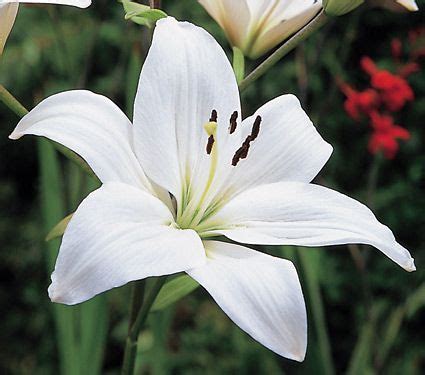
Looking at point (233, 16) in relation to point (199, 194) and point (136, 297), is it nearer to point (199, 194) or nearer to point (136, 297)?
point (199, 194)

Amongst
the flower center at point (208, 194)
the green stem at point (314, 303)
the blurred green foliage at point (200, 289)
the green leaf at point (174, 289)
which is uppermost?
the flower center at point (208, 194)

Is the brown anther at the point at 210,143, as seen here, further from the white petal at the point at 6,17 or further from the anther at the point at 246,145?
the white petal at the point at 6,17

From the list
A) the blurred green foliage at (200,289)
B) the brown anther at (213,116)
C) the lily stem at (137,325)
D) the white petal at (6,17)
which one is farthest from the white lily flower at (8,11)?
the blurred green foliage at (200,289)

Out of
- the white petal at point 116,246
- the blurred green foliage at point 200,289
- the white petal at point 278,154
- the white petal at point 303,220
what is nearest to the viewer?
the white petal at point 116,246

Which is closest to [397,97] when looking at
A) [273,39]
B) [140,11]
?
[273,39]

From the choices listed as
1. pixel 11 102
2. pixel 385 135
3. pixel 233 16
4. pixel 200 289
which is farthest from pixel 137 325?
pixel 200 289

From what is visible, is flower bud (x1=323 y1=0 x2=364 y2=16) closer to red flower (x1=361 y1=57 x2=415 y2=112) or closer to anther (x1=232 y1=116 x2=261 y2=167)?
anther (x1=232 y1=116 x2=261 y2=167)
